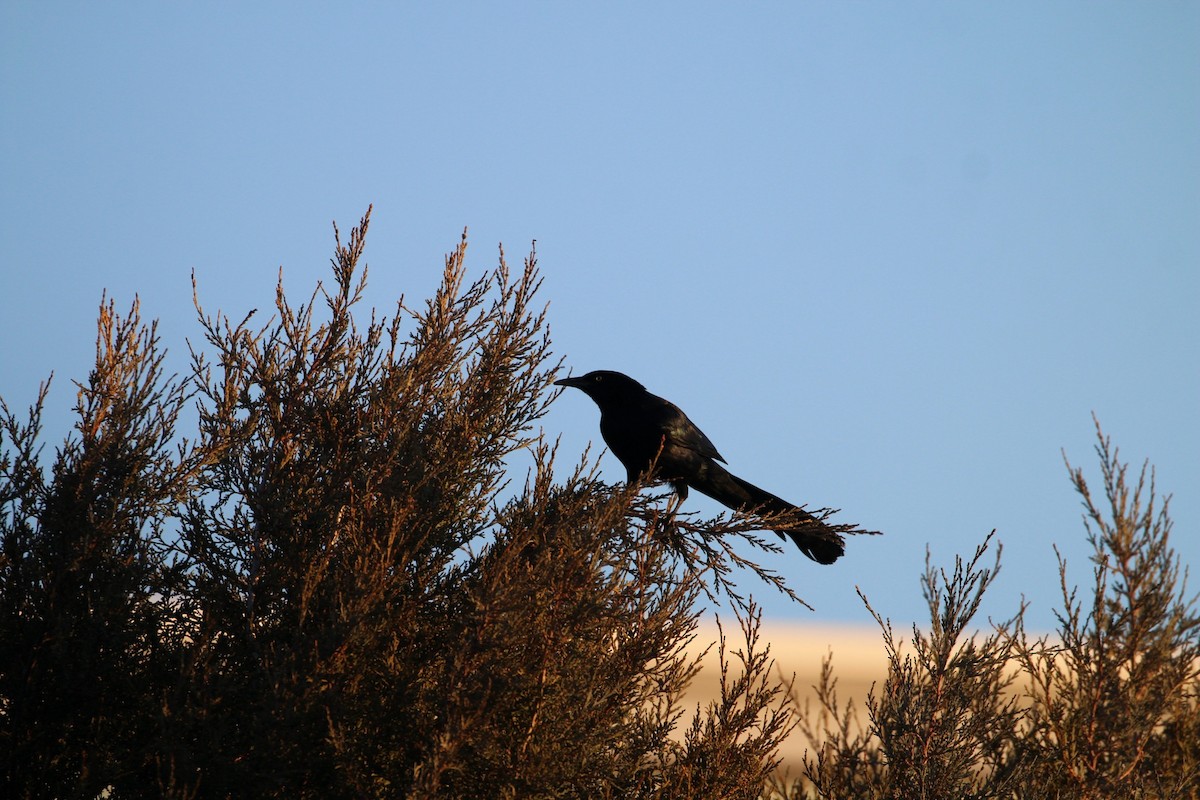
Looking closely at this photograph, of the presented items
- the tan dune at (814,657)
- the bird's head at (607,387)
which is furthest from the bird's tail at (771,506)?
the tan dune at (814,657)

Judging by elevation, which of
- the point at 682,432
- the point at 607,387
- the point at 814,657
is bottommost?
the point at 682,432

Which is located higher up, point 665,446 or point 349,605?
point 665,446

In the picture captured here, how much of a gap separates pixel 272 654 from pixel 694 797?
2.17 m

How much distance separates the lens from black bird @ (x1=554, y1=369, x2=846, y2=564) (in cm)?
682

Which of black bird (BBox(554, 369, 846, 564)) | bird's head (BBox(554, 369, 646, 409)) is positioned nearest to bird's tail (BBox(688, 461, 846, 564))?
black bird (BBox(554, 369, 846, 564))

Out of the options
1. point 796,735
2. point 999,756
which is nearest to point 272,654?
point 999,756

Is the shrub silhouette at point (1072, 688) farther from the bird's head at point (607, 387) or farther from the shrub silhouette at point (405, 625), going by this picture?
the bird's head at point (607, 387)

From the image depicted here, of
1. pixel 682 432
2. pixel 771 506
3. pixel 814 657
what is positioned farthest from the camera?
pixel 814 657

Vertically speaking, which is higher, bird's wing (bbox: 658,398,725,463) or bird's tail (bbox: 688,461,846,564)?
bird's wing (bbox: 658,398,725,463)

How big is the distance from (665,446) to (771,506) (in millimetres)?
769

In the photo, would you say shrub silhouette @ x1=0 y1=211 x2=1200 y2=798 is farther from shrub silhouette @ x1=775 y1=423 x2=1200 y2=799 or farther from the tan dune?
the tan dune

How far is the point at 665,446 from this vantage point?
267 inches

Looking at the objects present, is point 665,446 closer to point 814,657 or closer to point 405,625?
point 405,625

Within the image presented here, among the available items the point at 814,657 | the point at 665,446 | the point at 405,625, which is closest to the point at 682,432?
the point at 665,446
